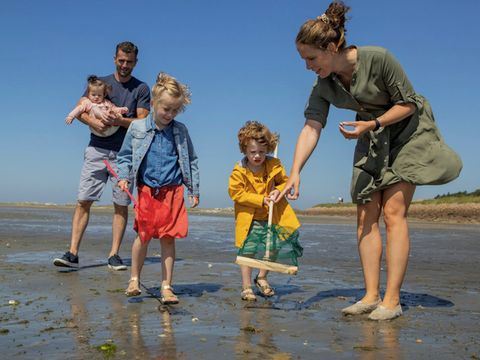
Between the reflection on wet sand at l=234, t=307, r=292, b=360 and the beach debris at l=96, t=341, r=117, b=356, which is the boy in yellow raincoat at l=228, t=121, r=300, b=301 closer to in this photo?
the reflection on wet sand at l=234, t=307, r=292, b=360

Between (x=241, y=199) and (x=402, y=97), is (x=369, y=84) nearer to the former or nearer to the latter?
(x=402, y=97)

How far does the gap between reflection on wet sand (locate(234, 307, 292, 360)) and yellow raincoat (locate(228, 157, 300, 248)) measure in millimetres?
1140

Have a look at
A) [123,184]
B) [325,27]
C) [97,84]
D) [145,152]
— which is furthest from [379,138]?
[97,84]

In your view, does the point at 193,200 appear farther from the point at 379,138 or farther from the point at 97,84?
the point at 97,84

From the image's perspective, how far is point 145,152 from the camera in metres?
5.59

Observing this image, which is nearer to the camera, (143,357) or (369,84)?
(143,357)

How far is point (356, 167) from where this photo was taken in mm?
5125

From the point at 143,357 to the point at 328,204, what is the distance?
31.2 m

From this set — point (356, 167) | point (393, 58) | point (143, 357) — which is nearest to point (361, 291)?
point (356, 167)

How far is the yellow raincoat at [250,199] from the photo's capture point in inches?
225

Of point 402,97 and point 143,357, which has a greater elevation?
point 402,97

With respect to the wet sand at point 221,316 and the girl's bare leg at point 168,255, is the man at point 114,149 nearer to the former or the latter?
the wet sand at point 221,316

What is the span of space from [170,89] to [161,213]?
1085 mm

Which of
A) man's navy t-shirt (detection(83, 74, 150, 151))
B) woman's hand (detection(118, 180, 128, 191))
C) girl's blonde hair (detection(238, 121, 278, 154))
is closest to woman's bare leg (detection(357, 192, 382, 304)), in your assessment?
girl's blonde hair (detection(238, 121, 278, 154))
